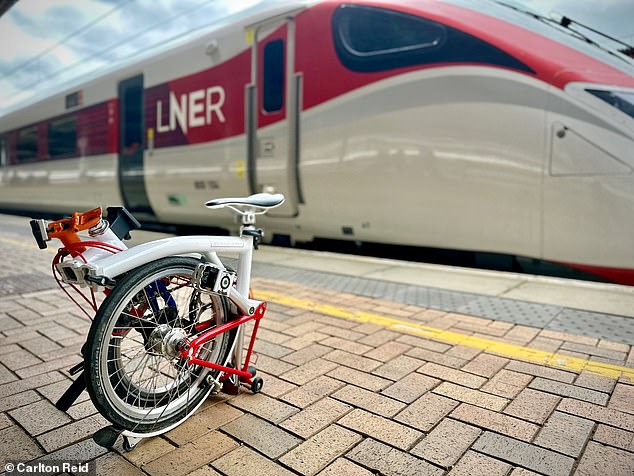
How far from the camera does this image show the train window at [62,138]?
30.7 feet

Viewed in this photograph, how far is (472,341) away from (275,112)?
3.62 m

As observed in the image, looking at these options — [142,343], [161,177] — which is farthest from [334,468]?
[161,177]

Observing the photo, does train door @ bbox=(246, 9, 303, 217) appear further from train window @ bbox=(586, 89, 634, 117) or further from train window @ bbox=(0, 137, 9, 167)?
train window @ bbox=(0, 137, 9, 167)

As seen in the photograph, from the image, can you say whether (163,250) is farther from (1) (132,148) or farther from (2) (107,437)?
(1) (132,148)

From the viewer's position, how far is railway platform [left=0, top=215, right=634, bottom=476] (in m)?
1.69

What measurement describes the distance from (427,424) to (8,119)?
1413 cm

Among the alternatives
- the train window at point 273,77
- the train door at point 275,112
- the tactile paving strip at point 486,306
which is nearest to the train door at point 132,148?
the train door at point 275,112

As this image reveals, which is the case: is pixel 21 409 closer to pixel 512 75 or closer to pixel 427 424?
pixel 427 424

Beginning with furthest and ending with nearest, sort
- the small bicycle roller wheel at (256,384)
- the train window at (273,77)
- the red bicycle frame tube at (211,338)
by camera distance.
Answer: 1. the train window at (273,77)
2. the small bicycle roller wheel at (256,384)
3. the red bicycle frame tube at (211,338)

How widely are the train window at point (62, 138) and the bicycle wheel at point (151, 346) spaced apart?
28.3ft

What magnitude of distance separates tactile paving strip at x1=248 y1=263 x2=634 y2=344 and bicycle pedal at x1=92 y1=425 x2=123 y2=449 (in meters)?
2.51

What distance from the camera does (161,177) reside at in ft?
23.1

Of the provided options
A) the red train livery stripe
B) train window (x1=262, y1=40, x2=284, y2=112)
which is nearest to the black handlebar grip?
the red train livery stripe

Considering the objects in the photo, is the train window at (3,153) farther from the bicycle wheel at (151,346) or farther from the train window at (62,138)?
the bicycle wheel at (151,346)
